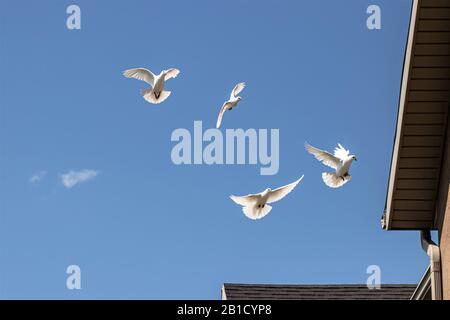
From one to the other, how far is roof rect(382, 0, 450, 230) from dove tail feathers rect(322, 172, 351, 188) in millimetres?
1850

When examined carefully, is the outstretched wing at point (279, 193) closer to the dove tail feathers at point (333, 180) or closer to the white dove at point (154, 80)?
the dove tail feathers at point (333, 180)

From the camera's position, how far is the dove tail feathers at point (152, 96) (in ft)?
66.9

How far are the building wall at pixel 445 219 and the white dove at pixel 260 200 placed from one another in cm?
285

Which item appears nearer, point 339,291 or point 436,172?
point 436,172

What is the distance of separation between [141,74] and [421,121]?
6.40m

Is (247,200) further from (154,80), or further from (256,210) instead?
(154,80)

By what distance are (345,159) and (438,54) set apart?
3.46 m

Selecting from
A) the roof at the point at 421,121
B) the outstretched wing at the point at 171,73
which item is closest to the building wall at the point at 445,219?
the roof at the point at 421,121

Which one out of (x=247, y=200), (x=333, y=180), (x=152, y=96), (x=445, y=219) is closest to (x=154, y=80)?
(x=152, y=96)

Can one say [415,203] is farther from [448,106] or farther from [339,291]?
[339,291]

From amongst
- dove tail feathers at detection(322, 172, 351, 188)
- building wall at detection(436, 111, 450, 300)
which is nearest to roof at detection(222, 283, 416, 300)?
dove tail feathers at detection(322, 172, 351, 188)

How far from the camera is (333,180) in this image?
1850 cm

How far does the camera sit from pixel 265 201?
59.6 feet
